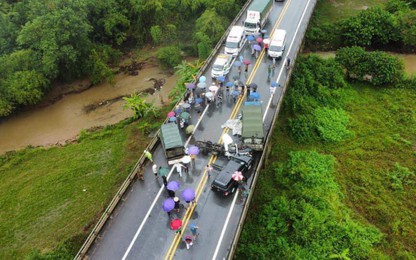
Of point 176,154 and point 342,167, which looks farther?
point 342,167

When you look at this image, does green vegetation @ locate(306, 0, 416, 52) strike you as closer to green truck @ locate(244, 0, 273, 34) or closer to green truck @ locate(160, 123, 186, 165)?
green truck @ locate(244, 0, 273, 34)

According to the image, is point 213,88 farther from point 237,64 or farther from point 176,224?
point 176,224

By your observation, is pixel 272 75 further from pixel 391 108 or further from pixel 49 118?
pixel 49 118

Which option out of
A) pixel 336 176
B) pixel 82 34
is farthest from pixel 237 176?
pixel 82 34

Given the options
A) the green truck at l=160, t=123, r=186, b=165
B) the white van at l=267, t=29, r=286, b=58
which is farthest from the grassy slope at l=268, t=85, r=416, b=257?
the green truck at l=160, t=123, r=186, b=165

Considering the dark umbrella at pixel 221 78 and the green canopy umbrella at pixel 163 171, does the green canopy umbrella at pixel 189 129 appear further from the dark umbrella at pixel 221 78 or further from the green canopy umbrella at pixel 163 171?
the dark umbrella at pixel 221 78

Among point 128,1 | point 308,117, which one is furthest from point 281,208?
point 128,1
